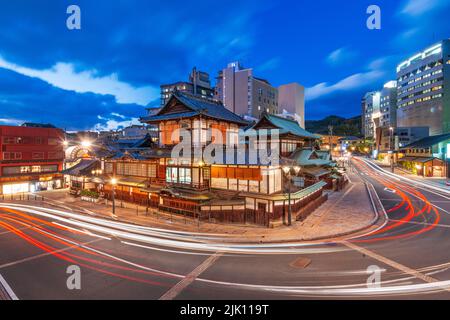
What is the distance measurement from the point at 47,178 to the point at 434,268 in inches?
2397

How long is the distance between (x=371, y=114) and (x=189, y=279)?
17168cm

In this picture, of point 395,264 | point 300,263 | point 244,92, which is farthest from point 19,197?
point 244,92

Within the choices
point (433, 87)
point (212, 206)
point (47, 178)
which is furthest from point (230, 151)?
point (433, 87)

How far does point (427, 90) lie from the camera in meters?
88.6

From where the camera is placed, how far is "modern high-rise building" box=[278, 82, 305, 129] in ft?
285

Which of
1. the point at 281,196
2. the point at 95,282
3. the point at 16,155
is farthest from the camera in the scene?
the point at 16,155

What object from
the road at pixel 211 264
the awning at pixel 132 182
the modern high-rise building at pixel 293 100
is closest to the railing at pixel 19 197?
the awning at pixel 132 182

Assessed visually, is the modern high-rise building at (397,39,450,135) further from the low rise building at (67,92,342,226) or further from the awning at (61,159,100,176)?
the awning at (61,159,100,176)

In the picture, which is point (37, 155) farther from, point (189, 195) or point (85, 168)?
point (189, 195)

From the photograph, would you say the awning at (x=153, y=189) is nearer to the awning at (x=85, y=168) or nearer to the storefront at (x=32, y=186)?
the awning at (x=85, y=168)

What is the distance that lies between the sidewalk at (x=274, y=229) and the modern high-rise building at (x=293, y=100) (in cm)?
6143

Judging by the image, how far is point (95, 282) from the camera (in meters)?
11.2
